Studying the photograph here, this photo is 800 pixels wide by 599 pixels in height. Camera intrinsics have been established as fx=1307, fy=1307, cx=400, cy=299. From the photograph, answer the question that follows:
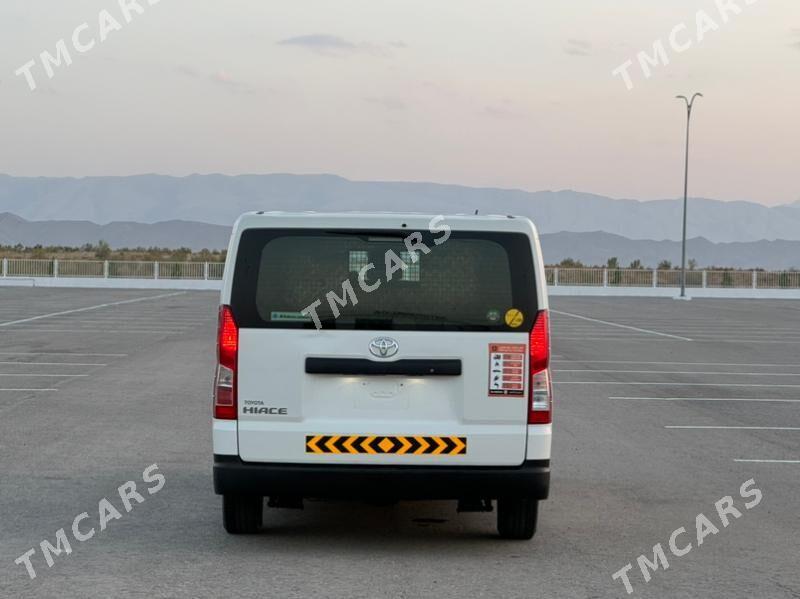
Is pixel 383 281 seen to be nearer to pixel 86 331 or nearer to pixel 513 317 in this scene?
pixel 513 317

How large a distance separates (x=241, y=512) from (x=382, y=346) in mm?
1361

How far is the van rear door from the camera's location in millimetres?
7352

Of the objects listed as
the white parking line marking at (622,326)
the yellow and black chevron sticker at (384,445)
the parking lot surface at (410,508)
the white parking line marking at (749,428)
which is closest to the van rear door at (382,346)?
the yellow and black chevron sticker at (384,445)

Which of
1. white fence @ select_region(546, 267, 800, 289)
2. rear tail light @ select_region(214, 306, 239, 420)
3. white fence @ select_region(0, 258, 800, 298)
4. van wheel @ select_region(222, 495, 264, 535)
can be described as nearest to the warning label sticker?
rear tail light @ select_region(214, 306, 239, 420)

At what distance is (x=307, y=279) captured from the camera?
739 centimetres

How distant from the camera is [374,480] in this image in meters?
7.33

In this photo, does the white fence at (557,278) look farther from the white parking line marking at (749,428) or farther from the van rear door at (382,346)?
the van rear door at (382,346)

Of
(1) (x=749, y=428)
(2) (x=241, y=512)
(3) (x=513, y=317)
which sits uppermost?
(3) (x=513, y=317)

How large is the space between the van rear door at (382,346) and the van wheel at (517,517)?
19.1 inches

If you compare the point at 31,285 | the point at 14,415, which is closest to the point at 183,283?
the point at 31,285

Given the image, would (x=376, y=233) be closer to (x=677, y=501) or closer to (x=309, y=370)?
(x=309, y=370)

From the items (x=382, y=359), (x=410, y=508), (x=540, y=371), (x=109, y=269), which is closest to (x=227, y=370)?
(x=382, y=359)

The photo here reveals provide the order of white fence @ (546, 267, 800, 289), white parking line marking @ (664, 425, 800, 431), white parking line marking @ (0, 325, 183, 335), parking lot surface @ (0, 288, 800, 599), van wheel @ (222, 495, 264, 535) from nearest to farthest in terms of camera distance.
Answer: parking lot surface @ (0, 288, 800, 599), van wheel @ (222, 495, 264, 535), white parking line marking @ (664, 425, 800, 431), white parking line marking @ (0, 325, 183, 335), white fence @ (546, 267, 800, 289)

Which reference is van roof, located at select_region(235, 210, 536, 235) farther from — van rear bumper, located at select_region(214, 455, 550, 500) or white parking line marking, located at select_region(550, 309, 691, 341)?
white parking line marking, located at select_region(550, 309, 691, 341)
